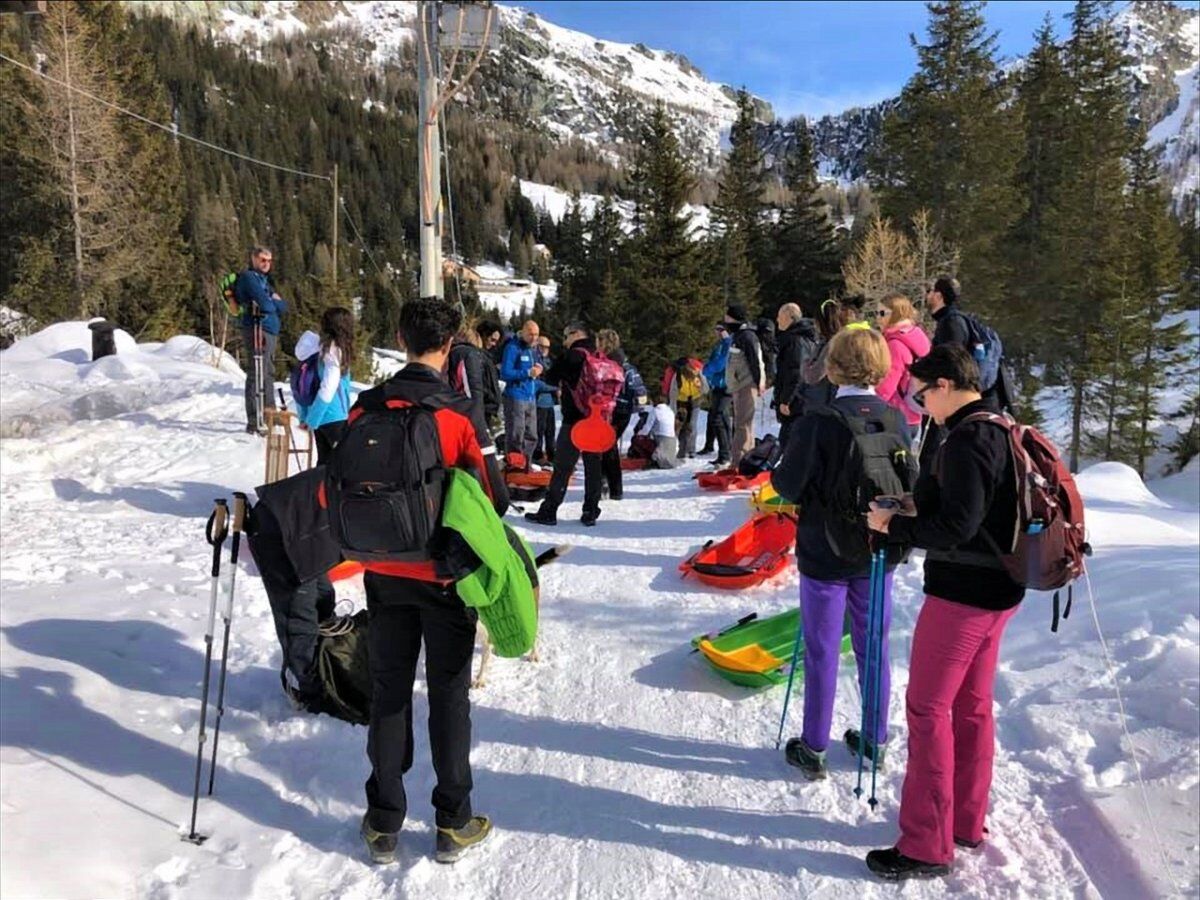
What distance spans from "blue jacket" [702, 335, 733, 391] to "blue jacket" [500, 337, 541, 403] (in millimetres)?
2317

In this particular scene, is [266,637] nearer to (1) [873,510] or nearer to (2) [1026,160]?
(1) [873,510]

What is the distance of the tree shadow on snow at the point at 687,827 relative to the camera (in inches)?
119

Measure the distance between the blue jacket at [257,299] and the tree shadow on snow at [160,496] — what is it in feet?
6.92

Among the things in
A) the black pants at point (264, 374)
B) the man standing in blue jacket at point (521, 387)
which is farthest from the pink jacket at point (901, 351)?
the black pants at point (264, 374)

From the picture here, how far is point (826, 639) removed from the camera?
11.2 ft

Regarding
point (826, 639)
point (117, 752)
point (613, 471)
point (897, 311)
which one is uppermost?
point (897, 311)

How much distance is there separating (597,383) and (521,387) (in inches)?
103

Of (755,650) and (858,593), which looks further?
(755,650)

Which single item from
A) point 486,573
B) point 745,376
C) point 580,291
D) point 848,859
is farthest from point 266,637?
point 580,291

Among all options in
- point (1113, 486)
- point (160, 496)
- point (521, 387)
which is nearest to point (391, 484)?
point (160, 496)

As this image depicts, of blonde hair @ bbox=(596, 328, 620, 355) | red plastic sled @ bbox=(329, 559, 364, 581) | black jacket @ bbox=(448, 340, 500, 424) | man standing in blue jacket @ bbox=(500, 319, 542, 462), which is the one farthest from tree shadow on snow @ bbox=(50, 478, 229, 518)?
blonde hair @ bbox=(596, 328, 620, 355)

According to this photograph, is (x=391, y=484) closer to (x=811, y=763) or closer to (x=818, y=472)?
(x=818, y=472)

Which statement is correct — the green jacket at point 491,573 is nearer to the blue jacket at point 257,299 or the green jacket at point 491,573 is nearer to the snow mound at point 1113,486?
the blue jacket at point 257,299

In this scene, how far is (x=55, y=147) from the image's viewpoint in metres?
23.9
